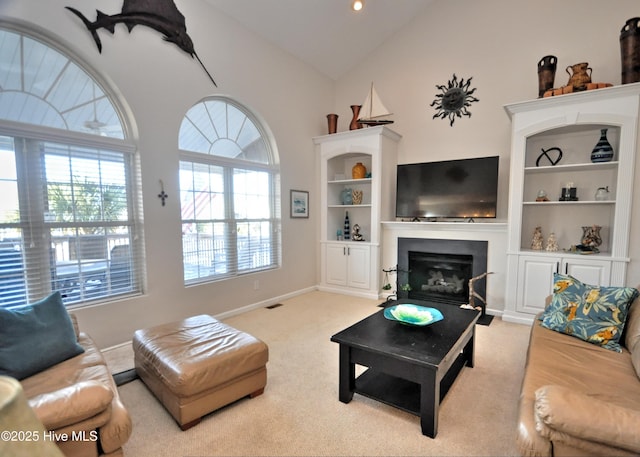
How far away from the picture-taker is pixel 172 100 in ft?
10.9

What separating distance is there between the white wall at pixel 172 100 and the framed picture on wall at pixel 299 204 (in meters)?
0.12

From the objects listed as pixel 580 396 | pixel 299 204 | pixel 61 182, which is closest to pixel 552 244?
pixel 580 396

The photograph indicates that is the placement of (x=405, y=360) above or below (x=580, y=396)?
below

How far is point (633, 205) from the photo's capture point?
3.15 meters

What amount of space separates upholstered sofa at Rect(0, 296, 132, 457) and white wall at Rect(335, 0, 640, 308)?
4.43m

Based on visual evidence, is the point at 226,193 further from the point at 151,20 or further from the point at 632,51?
the point at 632,51

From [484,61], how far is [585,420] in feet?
14.6

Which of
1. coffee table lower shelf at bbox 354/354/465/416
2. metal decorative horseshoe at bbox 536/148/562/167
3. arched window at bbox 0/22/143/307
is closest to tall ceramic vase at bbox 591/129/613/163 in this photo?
metal decorative horseshoe at bbox 536/148/562/167

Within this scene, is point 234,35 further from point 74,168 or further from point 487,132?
point 487,132

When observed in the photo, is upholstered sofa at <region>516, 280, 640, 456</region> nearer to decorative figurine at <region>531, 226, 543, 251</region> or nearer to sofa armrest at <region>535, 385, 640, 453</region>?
sofa armrest at <region>535, 385, 640, 453</region>

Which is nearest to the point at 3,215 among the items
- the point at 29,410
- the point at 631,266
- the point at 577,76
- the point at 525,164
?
the point at 29,410

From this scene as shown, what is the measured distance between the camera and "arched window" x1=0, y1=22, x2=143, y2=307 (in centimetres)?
248

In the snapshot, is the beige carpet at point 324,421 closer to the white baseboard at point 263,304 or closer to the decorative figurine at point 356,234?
the white baseboard at point 263,304

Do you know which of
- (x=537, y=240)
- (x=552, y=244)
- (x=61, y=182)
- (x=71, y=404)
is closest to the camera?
(x=71, y=404)
